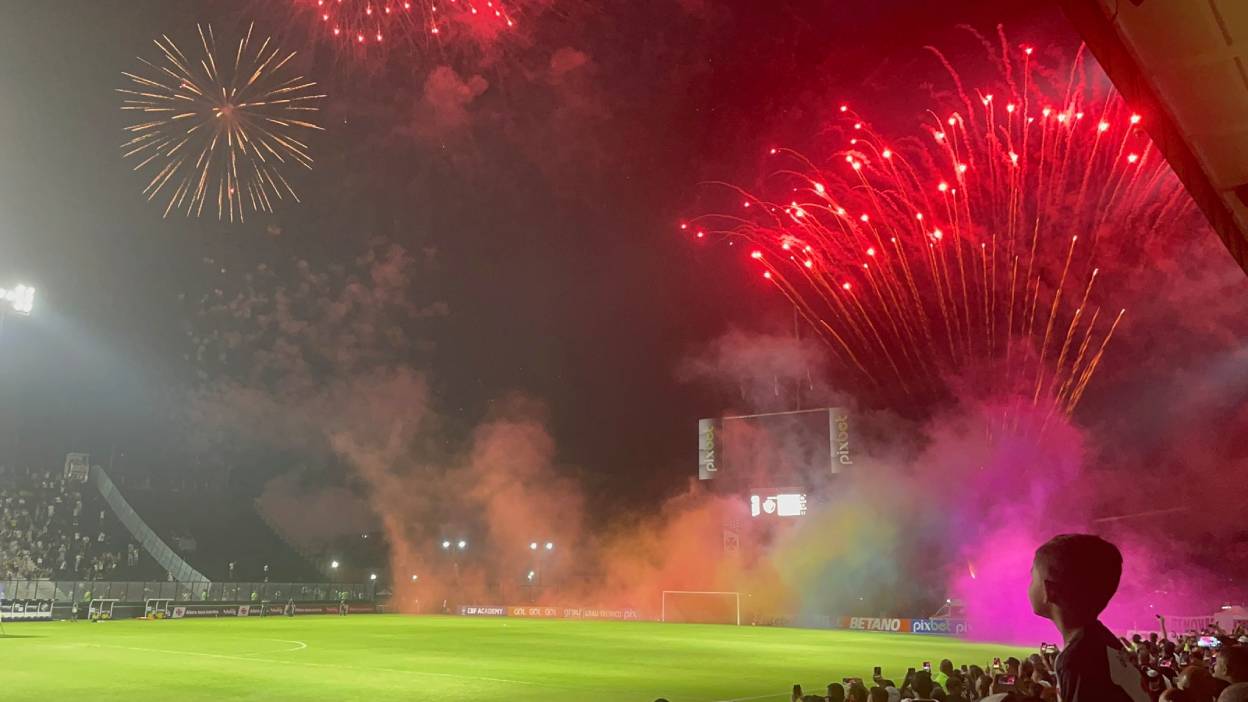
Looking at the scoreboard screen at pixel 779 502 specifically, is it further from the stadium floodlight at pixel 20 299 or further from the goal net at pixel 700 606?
the stadium floodlight at pixel 20 299

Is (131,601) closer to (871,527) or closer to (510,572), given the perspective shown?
(510,572)

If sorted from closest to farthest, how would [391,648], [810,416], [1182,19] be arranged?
[1182,19] → [391,648] → [810,416]

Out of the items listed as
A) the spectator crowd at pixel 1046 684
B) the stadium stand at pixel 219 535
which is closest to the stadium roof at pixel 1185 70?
the spectator crowd at pixel 1046 684

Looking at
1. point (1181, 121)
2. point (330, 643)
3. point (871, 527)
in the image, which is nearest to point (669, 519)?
Answer: point (871, 527)

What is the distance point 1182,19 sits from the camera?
5672 millimetres

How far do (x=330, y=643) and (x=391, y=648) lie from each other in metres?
3.01

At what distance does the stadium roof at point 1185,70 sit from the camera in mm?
5539

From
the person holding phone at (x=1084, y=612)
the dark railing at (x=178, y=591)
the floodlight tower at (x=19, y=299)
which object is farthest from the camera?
the dark railing at (x=178, y=591)

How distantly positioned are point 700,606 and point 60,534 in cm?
4870

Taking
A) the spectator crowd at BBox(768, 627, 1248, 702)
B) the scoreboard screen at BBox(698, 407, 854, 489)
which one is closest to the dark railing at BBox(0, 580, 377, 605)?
the scoreboard screen at BBox(698, 407, 854, 489)

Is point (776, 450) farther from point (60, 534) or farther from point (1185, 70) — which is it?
point (1185, 70)

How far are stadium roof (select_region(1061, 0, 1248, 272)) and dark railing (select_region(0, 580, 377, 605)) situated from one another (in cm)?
4885

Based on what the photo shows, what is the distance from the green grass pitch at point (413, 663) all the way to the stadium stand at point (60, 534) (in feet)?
71.6

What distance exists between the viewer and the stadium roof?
18.2 ft
